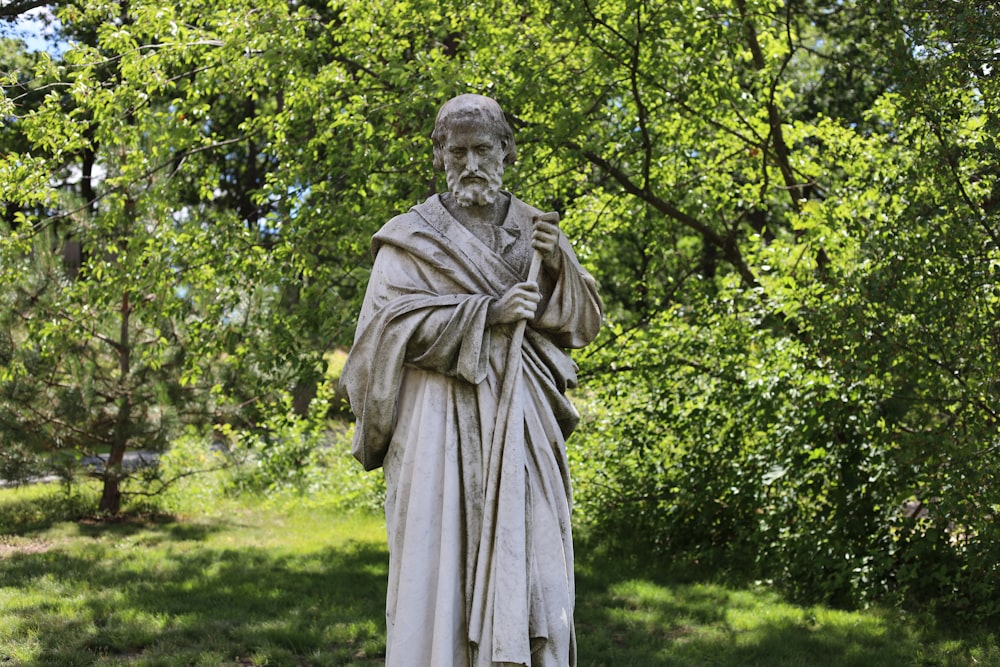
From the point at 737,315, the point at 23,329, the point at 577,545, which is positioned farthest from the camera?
the point at 23,329

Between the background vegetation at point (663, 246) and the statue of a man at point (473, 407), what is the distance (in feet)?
14.8

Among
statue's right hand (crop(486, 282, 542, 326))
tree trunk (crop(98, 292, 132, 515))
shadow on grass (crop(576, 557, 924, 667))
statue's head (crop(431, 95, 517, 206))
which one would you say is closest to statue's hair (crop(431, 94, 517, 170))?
statue's head (crop(431, 95, 517, 206))

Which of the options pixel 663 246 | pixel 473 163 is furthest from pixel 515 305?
pixel 663 246

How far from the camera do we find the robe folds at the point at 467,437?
3760 millimetres

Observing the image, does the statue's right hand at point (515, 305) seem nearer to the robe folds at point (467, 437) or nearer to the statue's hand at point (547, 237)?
the robe folds at point (467, 437)

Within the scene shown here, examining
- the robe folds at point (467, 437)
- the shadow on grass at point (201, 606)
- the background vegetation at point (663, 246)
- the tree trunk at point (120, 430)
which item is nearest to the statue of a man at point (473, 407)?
the robe folds at point (467, 437)

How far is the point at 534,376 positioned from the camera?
4.03m

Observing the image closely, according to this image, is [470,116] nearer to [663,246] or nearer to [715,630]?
[715,630]

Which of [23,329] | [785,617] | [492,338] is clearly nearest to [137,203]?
[23,329]

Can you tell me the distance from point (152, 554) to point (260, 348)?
2.48 metres

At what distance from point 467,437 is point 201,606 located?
557 centimetres

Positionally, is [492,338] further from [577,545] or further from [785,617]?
[577,545]

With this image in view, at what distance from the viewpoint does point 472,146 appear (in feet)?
13.1

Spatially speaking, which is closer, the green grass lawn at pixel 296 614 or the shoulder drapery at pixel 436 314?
the shoulder drapery at pixel 436 314
